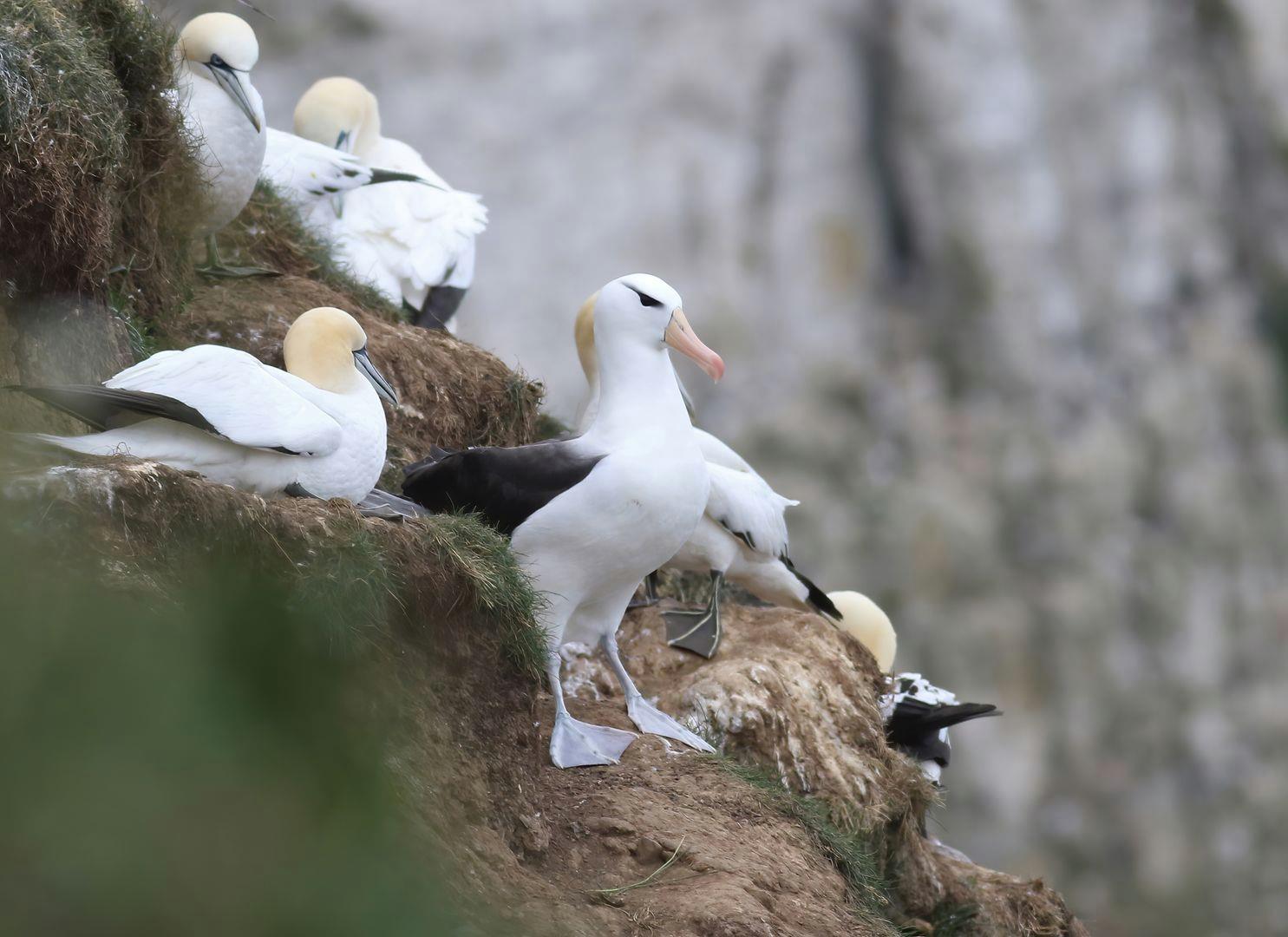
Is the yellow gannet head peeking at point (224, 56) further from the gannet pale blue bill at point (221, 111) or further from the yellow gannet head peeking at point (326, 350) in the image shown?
the yellow gannet head peeking at point (326, 350)

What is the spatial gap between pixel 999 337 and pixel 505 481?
24007 millimetres

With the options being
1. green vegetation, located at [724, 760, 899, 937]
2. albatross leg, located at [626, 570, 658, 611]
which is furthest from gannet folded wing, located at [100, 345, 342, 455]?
albatross leg, located at [626, 570, 658, 611]

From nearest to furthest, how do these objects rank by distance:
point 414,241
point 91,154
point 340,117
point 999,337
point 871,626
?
point 91,154
point 871,626
point 414,241
point 340,117
point 999,337

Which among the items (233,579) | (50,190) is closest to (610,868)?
(50,190)

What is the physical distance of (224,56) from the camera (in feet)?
20.9

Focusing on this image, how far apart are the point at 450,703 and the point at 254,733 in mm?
3352

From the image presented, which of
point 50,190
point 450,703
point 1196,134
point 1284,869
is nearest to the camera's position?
point 450,703

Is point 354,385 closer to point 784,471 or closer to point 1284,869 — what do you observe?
point 784,471

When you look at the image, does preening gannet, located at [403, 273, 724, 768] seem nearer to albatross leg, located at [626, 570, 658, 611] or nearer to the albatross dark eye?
the albatross dark eye

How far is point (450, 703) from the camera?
4.24m

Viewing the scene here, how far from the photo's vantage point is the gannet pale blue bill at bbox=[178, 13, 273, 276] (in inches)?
241

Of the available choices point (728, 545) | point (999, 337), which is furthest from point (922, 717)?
point (999, 337)

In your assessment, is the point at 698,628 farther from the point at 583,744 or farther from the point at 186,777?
the point at 186,777

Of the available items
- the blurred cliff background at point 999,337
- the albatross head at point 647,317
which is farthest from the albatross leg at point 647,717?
the blurred cliff background at point 999,337
